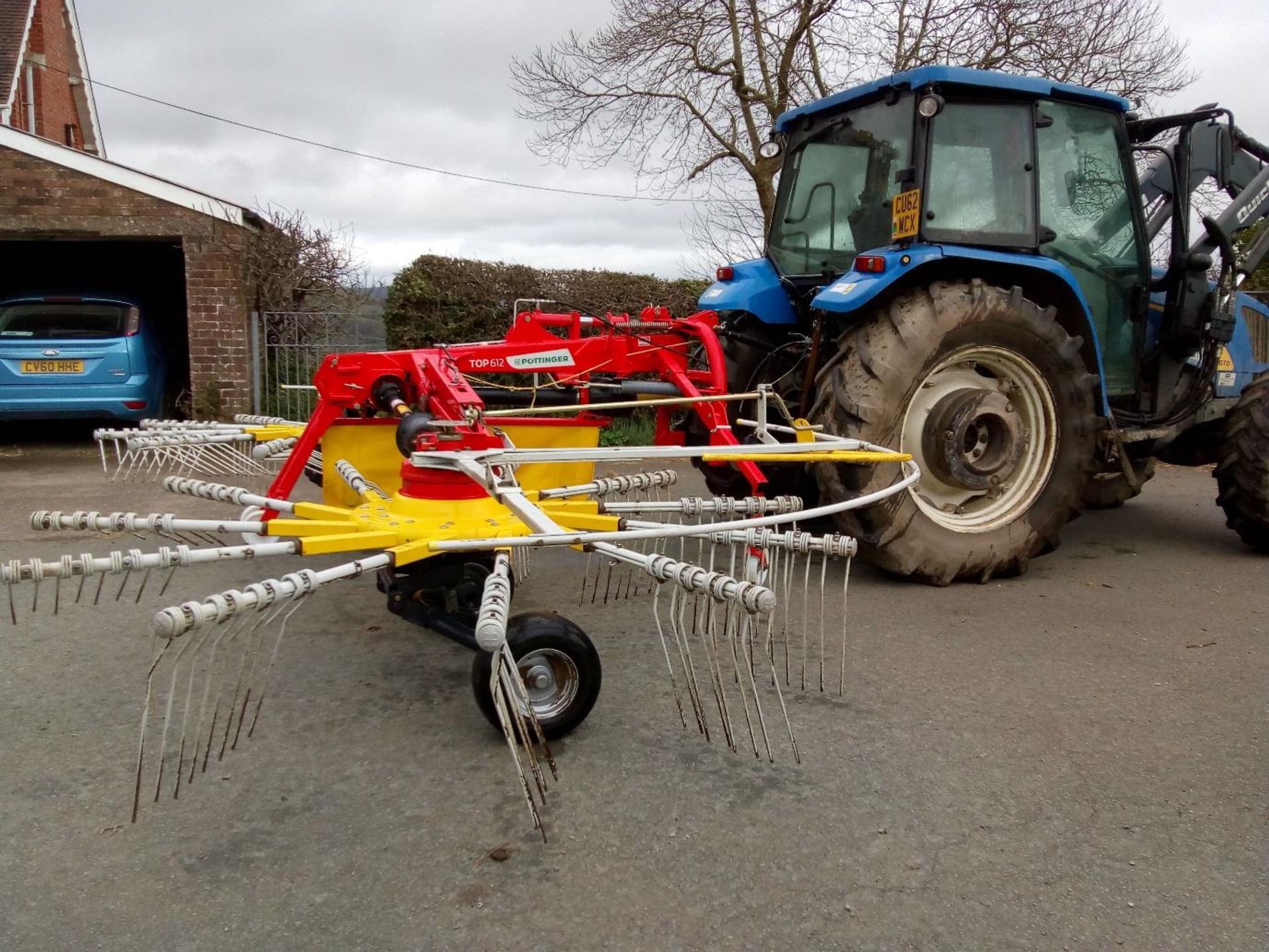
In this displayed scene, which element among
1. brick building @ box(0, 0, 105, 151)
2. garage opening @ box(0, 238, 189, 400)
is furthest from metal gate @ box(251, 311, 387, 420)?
brick building @ box(0, 0, 105, 151)

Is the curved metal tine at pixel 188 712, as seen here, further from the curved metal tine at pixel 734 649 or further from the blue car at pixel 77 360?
the blue car at pixel 77 360

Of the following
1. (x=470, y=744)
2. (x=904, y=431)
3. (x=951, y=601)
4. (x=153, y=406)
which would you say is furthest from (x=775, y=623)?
(x=153, y=406)

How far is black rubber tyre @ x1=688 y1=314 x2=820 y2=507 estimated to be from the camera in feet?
15.9

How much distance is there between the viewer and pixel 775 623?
144 inches

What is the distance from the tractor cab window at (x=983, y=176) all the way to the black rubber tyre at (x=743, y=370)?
106 centimetres

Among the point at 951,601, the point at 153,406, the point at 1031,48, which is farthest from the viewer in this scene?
the point at 1031,48

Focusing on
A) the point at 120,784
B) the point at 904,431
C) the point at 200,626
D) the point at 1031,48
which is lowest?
the point at 120,784

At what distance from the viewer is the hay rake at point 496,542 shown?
7.25 feet

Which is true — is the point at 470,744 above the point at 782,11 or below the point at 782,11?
below

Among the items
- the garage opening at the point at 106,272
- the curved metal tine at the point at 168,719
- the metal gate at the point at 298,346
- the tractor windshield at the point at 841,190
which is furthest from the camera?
the garage opening at the point at 106,272

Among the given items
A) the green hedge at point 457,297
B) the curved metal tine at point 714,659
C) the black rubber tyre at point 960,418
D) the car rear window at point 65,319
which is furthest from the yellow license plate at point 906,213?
the car rear window at point 65,319

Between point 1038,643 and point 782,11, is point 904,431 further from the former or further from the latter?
point 782,11

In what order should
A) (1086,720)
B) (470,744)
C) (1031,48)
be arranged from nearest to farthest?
(470,744) → (1086,720) → (1031,48)

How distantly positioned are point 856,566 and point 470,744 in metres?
2.48
